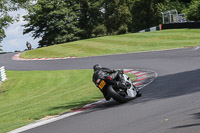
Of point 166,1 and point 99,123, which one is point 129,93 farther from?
point 166,1

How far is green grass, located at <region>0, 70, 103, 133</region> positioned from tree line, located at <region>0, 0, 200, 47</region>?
138 feet

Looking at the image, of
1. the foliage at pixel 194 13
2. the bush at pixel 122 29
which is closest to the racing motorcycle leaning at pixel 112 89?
the foliage at pixel 194 13

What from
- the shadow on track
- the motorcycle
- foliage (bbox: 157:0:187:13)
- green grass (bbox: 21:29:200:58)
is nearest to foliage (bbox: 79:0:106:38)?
foliage (bbox: 157:0:187:13)

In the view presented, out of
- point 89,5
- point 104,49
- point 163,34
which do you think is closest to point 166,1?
point 89,5

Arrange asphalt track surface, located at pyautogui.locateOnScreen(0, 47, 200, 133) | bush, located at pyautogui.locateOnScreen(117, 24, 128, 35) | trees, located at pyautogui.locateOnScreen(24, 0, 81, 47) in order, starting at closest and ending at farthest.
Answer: asphalt track surface, located at pyautogui.locateOnScreen(0, 47, 200, 133), trees, located at pyautogui.locateOnScreen(24, 0, 81, 47), bush, located at pyautogui.locateOnScreen(117, 24, 128, 35)

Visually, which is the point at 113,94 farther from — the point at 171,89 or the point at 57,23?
the point at 57,23

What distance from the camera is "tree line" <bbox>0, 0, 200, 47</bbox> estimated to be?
67312 millimetres

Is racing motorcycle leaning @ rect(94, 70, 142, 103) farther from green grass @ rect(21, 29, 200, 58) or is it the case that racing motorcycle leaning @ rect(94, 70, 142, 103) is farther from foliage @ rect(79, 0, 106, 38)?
foliage @ rect(79, 0, 106, 38)

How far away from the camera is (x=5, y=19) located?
22.2 metres

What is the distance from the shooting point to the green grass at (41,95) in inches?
438

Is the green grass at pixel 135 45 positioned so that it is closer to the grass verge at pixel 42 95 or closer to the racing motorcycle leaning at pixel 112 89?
the grass verge at pixel 42 95

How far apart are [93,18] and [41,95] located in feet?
198

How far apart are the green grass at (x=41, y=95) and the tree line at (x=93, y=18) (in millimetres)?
42099

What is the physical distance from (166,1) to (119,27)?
1332 centimetres
